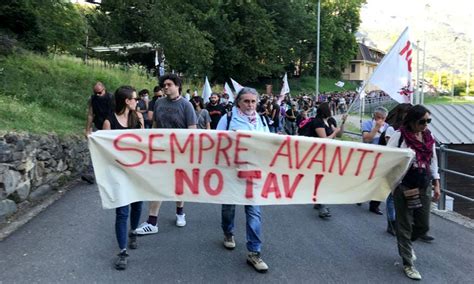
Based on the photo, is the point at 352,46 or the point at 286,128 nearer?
the point at 286,128

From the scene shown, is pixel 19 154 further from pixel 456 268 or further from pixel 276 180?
pixel 456 268

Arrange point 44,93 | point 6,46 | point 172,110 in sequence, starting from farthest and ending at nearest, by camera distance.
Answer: point 6,46
point 44,93
point 172,110

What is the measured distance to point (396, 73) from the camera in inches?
264

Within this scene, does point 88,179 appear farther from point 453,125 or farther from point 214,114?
point 453,125

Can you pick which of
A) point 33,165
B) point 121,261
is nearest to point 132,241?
point 121,261

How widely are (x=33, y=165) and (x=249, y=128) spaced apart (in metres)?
4.03

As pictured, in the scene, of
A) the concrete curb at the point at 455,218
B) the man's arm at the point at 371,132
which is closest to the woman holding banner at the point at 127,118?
the man's arm at the point at 371,132

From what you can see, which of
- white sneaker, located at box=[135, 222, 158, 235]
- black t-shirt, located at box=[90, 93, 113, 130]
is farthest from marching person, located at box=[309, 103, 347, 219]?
black t-shirt, located at box=[90, 93, 113, 130]

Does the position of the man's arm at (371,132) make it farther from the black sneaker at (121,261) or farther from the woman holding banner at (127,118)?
the black sneaker at (121,261)

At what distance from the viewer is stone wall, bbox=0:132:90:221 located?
6.51 meters

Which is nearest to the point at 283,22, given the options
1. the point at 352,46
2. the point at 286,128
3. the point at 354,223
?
the point at 352,46

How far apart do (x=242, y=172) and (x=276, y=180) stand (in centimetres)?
38

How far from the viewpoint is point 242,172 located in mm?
5105

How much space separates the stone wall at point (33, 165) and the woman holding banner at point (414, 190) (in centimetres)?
499
